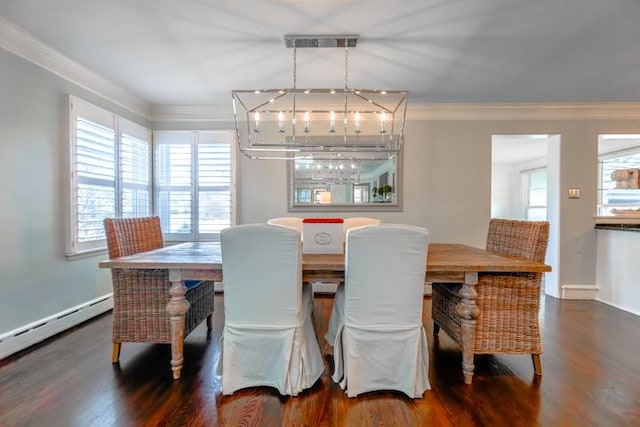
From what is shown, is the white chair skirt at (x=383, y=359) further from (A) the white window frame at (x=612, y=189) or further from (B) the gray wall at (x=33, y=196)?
(A) the white window frame at (x=612, y=189)

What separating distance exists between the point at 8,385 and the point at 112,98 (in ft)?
8.73

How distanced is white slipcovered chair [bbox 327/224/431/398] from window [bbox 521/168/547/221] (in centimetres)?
614

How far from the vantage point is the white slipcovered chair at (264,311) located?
1.79m

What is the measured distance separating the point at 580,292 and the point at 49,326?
5.39 meters

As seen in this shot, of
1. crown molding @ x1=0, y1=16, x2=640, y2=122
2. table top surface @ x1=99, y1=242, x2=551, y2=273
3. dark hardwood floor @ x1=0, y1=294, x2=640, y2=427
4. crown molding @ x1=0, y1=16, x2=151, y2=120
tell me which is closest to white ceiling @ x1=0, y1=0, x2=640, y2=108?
crown molding @ x1=0, y1=16, x2=151, y2=120

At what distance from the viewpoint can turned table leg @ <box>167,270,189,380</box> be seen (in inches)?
80.0

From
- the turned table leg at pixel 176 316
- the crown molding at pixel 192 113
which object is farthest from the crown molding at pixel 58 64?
the turned table leg at pixel 176 316

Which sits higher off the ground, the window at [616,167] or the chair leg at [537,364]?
the window at [616,167]

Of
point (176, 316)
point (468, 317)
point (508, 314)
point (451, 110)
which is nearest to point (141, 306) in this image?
point (176, 316)

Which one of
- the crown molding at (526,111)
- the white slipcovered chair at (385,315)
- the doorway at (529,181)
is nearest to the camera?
the white slipcovered chair at (385,315)

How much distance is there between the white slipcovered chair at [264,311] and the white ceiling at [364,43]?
1440mm

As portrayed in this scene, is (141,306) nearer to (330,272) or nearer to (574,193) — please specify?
(330,272)

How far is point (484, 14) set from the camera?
2.06 metres

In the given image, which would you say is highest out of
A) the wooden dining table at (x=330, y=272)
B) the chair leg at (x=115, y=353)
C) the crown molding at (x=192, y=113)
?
→ the crown molding at (x=192, y=113)
